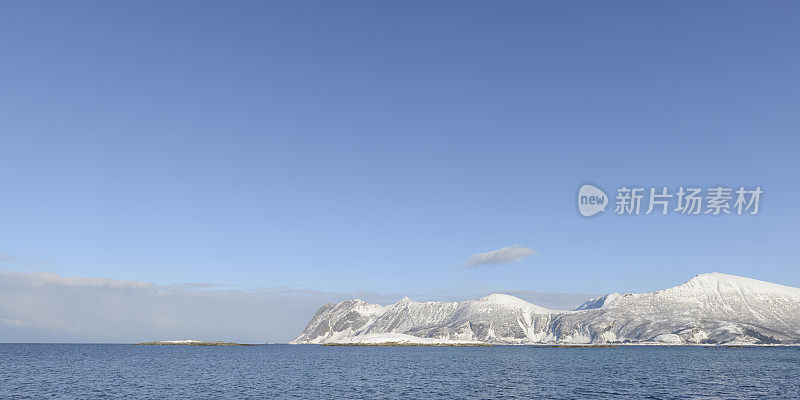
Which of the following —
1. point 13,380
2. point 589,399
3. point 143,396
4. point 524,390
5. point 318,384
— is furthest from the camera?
point 13,380

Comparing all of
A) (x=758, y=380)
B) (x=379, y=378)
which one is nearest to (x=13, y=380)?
(x=379, y=378)

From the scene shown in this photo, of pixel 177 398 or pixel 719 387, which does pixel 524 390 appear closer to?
pixel 719 387

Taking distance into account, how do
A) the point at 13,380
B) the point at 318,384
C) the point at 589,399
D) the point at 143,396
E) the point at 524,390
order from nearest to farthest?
the point at 589,399, the point at 143,396, the point at 524,390, the point at 318,384, the point at 13,380

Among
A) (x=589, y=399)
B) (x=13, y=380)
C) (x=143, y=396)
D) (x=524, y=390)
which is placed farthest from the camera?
(x=13, y=380)

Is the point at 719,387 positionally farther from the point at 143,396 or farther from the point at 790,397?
the point at 143,396

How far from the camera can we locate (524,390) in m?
93.5

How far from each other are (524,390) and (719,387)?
38.2 metres

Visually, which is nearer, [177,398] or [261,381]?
[177,398]

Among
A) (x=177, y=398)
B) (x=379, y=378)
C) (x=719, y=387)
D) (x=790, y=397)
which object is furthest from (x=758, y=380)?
(x=177, y=398)

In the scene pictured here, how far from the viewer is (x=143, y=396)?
3393 inches

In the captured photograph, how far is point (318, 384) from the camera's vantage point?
107m

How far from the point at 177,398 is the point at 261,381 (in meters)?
32.8

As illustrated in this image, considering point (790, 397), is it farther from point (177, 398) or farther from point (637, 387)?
point (177, 398)

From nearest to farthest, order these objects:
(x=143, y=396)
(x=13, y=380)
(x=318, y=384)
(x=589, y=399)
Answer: (x=589, y=399) → (x=143, y=396) → (x=318, y=384) → (x=13, y=380)
